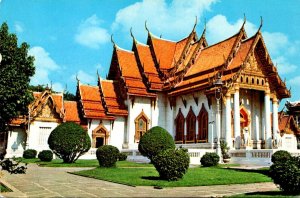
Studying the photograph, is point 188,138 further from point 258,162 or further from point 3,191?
point 3,191

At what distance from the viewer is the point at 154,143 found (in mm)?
20469

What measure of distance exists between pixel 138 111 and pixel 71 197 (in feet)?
79.5

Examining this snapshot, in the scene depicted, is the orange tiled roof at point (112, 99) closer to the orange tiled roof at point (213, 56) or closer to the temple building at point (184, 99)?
the temple building at point (184, 99)

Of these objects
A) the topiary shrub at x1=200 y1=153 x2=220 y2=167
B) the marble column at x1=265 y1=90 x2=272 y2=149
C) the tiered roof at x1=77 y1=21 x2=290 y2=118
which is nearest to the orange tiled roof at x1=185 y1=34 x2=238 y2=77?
the tiered roof at x1=77 y1=21 x2=290 y2=118

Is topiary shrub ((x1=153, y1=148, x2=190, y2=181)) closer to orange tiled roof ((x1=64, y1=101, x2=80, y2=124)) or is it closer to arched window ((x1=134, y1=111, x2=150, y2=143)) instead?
arched window ((x1=134, y1=111, x2=150, y2=143))

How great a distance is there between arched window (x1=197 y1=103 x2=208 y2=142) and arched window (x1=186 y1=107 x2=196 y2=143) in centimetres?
70

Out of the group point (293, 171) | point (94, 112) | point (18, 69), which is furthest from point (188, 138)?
point (293, 171)

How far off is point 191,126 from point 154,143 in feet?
35.3

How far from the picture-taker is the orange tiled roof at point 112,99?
3273cm

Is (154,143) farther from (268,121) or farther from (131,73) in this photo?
(131,73)

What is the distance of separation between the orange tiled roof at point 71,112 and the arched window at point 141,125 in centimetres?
518

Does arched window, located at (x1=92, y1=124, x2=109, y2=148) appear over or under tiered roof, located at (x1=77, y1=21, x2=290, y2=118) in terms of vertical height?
under

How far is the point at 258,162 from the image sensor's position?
22.7 meters

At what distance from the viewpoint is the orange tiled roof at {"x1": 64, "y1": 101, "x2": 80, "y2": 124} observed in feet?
105
